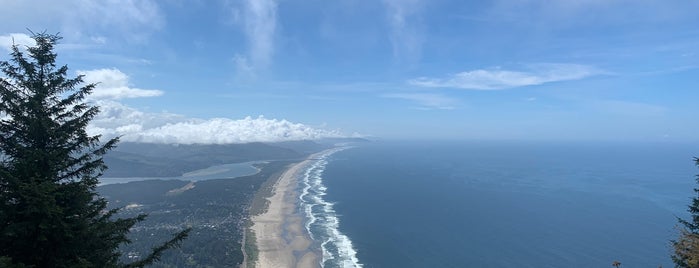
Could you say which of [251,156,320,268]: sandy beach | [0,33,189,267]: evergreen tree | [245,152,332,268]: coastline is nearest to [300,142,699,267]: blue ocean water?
[245,152,332,268]: coastline

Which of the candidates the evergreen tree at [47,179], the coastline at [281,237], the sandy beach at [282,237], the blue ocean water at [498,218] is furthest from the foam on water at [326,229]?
the evergreen tree at [47,179]

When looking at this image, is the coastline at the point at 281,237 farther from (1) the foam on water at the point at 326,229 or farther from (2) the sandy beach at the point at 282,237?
(1) the foam on water at the point at 326,229

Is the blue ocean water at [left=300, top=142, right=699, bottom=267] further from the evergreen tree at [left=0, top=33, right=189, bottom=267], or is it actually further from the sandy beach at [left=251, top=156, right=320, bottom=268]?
the evergreen tree at [left=0, top=33, right=189, bottom=267]

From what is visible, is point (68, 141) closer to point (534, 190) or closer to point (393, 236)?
point (393, 236)

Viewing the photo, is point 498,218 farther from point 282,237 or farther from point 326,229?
point 282,237

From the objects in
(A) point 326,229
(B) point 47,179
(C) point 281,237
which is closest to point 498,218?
(A) point 326,229

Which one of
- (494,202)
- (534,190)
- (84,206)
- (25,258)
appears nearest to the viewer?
(25,258)

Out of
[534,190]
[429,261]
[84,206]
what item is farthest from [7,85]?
[534,190]
